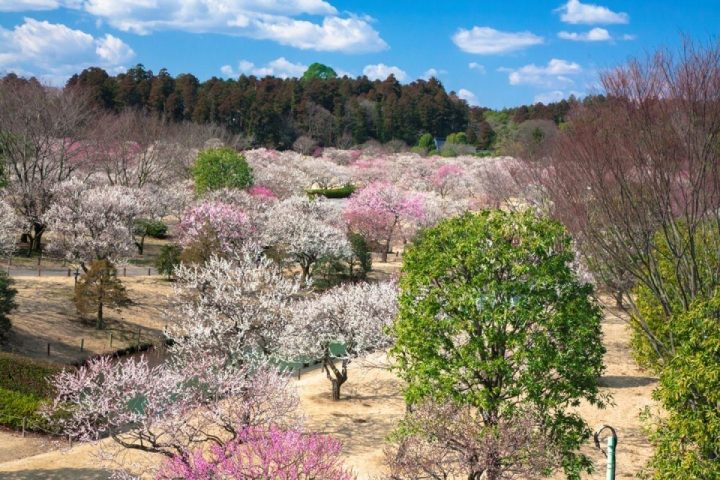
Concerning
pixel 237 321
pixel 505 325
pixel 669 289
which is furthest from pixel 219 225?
pixel 505 325

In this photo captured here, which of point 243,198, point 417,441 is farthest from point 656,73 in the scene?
point 243,198

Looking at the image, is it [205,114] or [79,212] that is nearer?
[79,212]

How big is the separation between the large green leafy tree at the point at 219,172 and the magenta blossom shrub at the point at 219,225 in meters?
10.0

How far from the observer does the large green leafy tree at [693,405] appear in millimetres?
12383

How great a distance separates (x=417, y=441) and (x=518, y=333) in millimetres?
3336

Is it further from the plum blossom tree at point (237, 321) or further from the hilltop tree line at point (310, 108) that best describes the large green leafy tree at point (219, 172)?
the hilltop tree line at point (310, 108)

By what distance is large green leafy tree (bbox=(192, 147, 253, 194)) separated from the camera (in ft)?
174

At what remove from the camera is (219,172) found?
5344 centimetres

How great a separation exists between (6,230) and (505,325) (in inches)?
1203

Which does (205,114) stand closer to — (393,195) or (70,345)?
(393,195)

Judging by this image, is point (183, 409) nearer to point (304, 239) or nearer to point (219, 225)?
point (219, 225)

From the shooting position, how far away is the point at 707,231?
68.2 feet

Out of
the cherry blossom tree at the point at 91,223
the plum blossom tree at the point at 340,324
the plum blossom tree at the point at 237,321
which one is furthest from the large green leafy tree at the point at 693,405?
the cherry blossom tree at the point at 91,223

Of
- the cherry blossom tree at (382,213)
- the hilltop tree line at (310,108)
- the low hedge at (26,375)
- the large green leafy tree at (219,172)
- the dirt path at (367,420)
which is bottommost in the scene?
the dirt path at (367,420)
